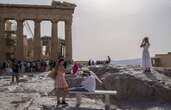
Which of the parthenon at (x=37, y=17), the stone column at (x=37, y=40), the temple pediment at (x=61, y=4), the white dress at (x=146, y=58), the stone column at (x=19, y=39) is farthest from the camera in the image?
the temple pediment at (x=61, y=4)

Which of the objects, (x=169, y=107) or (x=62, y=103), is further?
(x=169, y=107)

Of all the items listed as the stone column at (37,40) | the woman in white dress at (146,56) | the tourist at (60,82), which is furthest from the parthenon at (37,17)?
the tourist at (60,82)

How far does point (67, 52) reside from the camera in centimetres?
5544

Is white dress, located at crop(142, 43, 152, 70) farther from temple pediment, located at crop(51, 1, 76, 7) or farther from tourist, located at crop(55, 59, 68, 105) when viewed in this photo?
temple pediment, located at crop(51, 1, 76, 7)

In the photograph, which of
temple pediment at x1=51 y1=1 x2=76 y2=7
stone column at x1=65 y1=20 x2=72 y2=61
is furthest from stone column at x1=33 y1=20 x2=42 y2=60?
stone column at x1=65 y1=20 x2=72 y2=61

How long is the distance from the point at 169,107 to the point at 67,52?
128 ft

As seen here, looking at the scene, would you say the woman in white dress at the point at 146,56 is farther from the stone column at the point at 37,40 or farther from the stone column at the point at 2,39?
the stone column at the point at 2,39

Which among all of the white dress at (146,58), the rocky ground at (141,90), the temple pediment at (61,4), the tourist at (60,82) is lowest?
the rocky ground at (141,90)

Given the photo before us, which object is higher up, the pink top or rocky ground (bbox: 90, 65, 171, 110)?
the pink top

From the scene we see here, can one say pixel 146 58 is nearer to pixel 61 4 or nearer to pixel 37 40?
pixel 37 40

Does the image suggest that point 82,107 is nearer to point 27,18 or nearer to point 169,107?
point 169,107

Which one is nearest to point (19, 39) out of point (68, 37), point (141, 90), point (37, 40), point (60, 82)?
point (37, 40)

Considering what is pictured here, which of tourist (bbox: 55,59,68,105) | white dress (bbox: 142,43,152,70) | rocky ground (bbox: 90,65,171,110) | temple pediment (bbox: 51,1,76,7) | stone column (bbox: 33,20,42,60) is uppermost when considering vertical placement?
temple pediment (bbox: 51,1,76,7)

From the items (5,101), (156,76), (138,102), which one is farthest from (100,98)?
(5,101)
